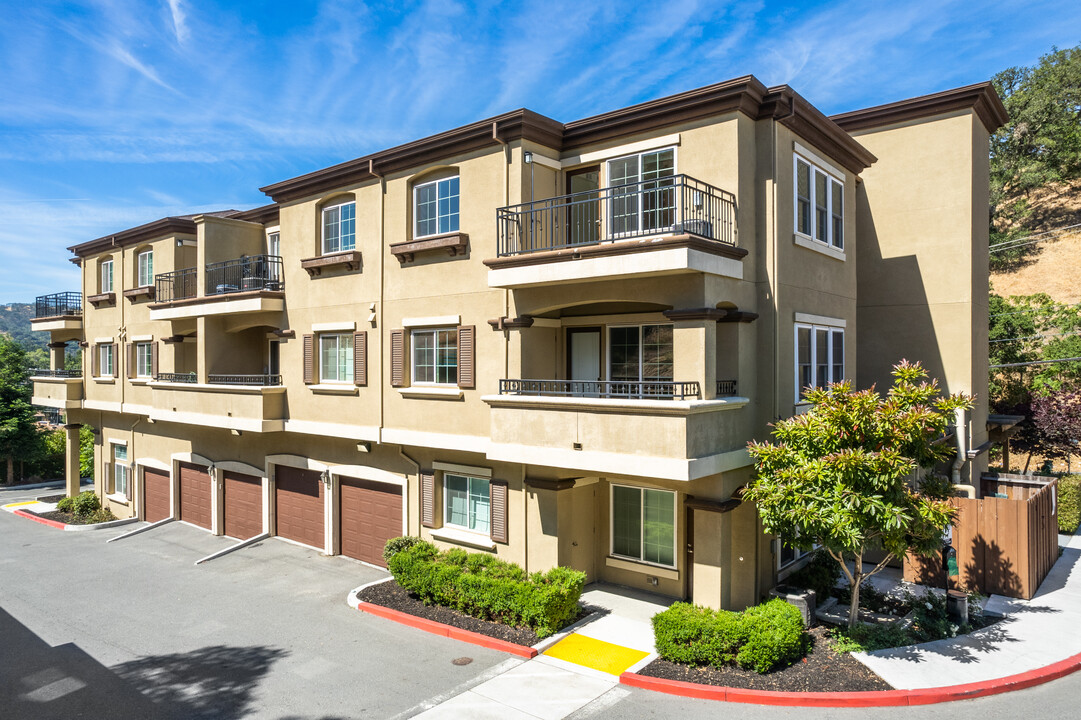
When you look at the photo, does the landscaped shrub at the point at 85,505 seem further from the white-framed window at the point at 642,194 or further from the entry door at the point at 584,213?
the white-framed window at the point at 642,194

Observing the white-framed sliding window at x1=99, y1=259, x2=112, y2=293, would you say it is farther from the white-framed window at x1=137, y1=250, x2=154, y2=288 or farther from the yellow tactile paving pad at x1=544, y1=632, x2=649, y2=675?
the yellow tactile paving pad at x1=544, y1=632, x2=649, y2=675

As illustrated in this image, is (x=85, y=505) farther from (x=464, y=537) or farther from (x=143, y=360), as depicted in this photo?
(x=464, y=537)

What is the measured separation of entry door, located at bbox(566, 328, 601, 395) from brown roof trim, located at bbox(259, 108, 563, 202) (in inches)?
168

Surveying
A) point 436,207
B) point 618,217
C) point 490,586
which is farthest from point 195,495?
point 618,217

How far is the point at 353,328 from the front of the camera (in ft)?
57.7

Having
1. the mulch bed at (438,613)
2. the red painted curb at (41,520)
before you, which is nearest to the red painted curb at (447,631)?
the mulch bed at (438,613)

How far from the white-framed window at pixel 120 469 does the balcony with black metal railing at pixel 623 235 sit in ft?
71.5

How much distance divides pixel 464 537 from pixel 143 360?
17665 millimetres

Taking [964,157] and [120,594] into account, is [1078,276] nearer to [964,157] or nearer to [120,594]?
[964,157]

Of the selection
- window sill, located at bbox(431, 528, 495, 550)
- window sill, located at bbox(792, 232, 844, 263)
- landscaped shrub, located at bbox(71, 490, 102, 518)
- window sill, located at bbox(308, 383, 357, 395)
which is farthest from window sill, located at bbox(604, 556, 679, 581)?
landscaped shrub, located at bbox(71, 490, 102, 518)

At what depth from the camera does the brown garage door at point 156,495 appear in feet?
82.3

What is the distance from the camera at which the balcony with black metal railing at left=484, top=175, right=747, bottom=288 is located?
38.5 feet

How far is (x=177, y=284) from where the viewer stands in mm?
23656

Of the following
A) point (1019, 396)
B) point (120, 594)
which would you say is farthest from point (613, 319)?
point (1019, 396)
